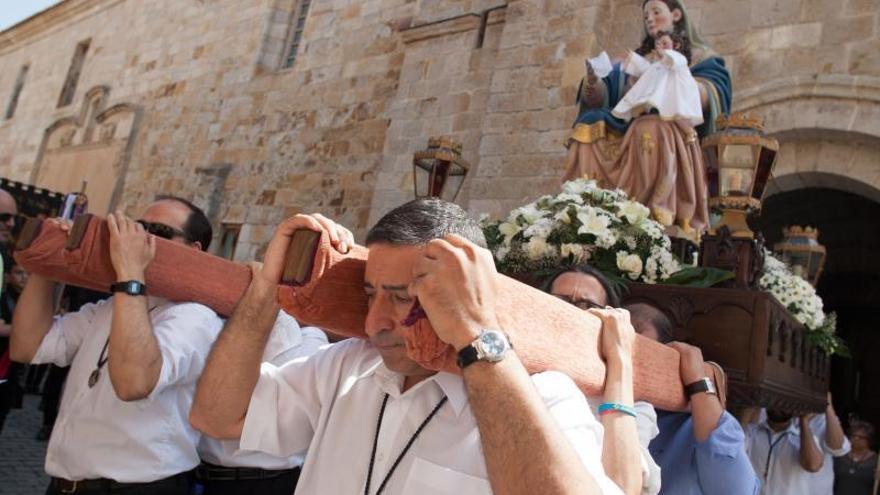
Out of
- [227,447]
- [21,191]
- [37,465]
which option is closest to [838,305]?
[227,447]

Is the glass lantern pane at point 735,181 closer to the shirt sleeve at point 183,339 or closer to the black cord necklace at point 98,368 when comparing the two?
the shirt sleeve at point 183,339

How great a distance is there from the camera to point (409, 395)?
1.43m

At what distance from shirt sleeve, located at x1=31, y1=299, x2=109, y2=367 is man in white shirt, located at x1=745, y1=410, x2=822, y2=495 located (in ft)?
13.9

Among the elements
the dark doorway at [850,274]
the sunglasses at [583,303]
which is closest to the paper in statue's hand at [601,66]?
the sunglasses at [583,303]

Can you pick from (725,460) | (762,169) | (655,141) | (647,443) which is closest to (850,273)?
(655,141)

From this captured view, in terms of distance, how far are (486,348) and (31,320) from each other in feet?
7.37

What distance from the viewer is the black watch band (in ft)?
3.50

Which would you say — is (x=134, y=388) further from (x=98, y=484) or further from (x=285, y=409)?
(x=285, y=409)

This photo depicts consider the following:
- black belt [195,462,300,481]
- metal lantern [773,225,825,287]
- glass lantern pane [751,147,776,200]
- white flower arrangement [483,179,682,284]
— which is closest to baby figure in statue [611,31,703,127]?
glass lantern pane [751,147,776,200]

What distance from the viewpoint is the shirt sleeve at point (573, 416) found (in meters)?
1.15

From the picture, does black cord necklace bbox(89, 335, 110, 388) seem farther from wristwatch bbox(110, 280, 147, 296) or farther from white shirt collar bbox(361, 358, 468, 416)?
white shirt collar bbox(361, 358, 468, 416)

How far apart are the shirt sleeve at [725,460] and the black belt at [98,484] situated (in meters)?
1.69

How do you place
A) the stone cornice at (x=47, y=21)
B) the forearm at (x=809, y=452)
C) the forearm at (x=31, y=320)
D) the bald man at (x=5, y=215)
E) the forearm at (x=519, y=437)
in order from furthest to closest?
the stone cornice at (x=47, y=21), the forearm at (x=809, y=452), the bald man at (x=5, y=215), the forearm at (x=31, y=320), the forearm at (x=519, y=437)

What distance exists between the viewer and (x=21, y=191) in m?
9.02
